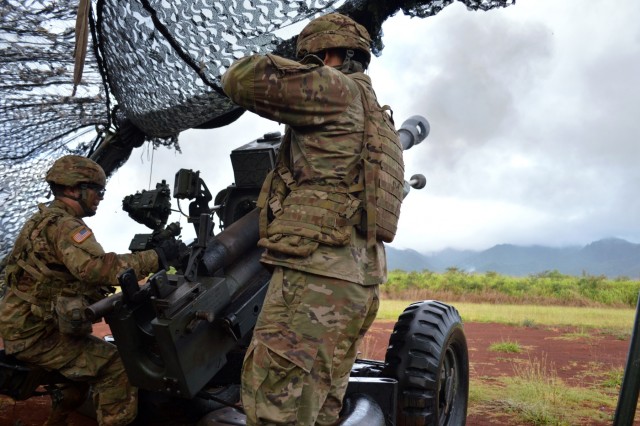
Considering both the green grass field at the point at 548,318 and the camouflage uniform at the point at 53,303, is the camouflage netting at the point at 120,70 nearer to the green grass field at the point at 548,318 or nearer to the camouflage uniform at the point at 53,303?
the camouflage uniform at the point at 53,303

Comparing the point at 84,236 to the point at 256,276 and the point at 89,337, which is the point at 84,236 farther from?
the point at 256,276

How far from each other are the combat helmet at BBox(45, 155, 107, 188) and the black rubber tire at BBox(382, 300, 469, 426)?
7.40 feet

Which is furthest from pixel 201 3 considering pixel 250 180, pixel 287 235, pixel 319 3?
pixel 287 235

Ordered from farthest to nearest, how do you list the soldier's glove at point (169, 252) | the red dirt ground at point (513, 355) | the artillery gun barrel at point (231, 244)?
the red dirt ground at point (513, 355)
the soldier's glove at point (169, 252)
the artillery gun barrel at point (231, 244)

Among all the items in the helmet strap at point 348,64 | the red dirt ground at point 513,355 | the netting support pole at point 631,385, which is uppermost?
the helmet strap at point 348,64

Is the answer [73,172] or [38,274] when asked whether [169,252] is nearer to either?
[38,274]

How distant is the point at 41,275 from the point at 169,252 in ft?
3.41

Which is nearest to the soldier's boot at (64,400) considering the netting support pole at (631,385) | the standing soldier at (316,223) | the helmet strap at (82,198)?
the helmet strap at (82,198)

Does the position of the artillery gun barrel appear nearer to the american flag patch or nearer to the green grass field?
the american flag patch

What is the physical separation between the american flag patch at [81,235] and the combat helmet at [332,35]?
184cm

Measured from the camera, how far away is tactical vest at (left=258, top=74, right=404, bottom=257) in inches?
97.5

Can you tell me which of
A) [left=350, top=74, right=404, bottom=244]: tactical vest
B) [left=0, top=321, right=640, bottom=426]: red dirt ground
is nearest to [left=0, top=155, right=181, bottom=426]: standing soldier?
[left=0, top=321, right=640, bottom=426]: red dirt ground

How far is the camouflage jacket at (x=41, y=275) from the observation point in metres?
3.75

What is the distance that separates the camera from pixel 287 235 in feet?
8.18
